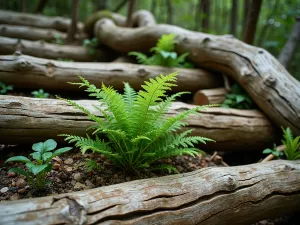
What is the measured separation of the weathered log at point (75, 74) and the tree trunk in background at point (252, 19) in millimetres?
1000

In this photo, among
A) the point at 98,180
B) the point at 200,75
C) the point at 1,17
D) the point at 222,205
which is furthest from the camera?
the point at 1,17

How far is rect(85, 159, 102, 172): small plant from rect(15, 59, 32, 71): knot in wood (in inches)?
75.6

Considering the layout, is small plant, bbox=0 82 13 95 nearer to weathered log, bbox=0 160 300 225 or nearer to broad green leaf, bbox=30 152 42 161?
broad green leaf, bbox=30 152 42 161

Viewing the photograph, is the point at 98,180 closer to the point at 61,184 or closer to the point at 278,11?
the point at 61,184

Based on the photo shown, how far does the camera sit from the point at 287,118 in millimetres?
3115

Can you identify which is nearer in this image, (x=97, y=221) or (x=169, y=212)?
(x=97, y=221)

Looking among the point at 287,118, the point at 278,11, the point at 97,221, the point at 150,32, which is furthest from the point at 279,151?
the point at 278,11

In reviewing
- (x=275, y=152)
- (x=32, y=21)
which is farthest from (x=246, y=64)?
(x=32, y=21)

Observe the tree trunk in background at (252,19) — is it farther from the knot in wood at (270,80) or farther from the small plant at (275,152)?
the small plant at (275,152)

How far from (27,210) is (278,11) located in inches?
291

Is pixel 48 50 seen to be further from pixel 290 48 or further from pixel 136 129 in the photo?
pixel 290 48

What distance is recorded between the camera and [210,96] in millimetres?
3803

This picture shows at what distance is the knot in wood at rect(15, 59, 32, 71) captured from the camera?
135 inches

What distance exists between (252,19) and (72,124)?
3581 millimetres
